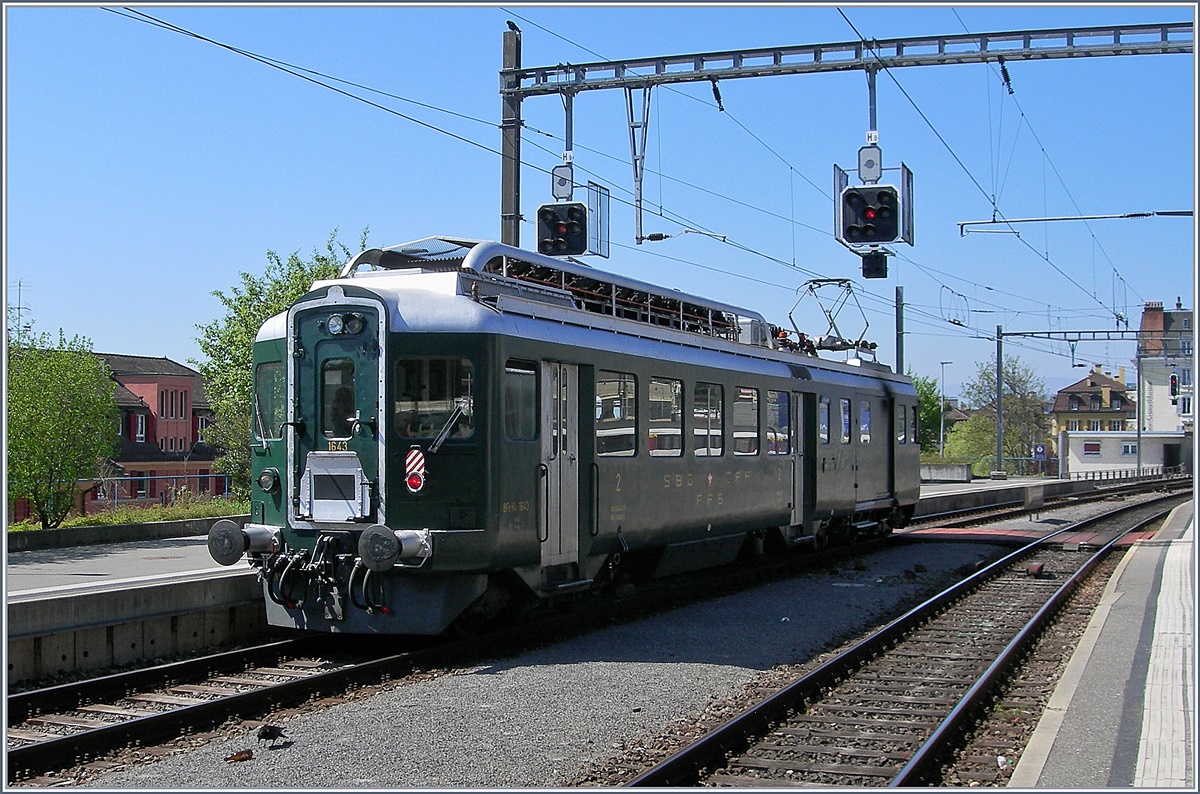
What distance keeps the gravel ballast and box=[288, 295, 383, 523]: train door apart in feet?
6.39

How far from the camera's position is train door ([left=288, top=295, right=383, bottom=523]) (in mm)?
10617

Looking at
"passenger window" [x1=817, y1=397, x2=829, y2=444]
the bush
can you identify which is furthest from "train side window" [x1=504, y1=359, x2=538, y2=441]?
the bush

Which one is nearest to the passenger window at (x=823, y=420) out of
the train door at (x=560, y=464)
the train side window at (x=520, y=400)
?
the train door at (x=560, y=464)

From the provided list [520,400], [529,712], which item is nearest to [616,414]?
[520,400]

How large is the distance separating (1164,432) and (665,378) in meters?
73.6

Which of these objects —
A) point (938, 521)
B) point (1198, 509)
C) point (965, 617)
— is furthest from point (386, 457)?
point (938, 521)

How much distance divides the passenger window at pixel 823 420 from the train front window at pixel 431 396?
30.2 feet

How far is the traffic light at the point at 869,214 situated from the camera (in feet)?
48.3

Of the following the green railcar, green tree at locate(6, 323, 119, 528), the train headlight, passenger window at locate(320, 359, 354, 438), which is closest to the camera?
the green railcar

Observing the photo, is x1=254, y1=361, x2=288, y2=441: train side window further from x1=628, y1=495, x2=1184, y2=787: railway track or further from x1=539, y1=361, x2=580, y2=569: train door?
x1=628, y1=495, x2=1184, y2=787: railway track

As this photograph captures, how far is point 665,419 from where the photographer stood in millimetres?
13703

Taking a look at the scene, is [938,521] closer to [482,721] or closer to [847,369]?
[847,369]

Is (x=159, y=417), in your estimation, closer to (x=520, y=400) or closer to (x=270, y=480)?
(x=270, y=480)

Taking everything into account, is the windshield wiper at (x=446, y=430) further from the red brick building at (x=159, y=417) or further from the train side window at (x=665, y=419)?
the red brick building at (x=159, y=417)
